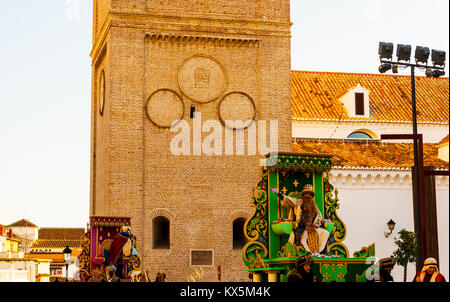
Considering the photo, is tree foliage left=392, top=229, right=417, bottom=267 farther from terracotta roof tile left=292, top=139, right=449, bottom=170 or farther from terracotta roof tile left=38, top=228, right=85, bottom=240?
terracotta roof tile left=38, top=228, right=85, bottom=240

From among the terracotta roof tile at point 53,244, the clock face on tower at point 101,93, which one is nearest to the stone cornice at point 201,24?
Result: the clock face on tower at point 101,93

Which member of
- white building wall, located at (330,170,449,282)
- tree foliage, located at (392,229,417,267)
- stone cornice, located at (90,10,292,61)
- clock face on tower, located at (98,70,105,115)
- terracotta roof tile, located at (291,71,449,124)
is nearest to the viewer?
tree foliage, located at (392,229,417,267)

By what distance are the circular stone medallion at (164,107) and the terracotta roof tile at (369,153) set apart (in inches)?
205

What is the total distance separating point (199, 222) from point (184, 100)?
15.2 feet

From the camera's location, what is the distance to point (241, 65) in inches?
1137

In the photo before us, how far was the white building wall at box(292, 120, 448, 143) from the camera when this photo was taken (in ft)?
111

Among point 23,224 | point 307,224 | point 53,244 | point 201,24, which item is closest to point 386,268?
point 307,224

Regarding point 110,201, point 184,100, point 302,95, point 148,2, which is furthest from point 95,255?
point 302,95

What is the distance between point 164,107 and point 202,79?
6.07 feet

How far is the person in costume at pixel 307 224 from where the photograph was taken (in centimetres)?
1041

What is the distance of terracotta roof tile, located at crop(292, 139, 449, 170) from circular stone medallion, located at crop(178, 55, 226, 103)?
4217 millimetres

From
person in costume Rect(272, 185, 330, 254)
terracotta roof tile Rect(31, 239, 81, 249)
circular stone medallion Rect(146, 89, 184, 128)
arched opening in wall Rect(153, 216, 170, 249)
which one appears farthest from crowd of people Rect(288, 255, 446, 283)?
terracotta roof tile Rect(31, 239, 81, 249)
